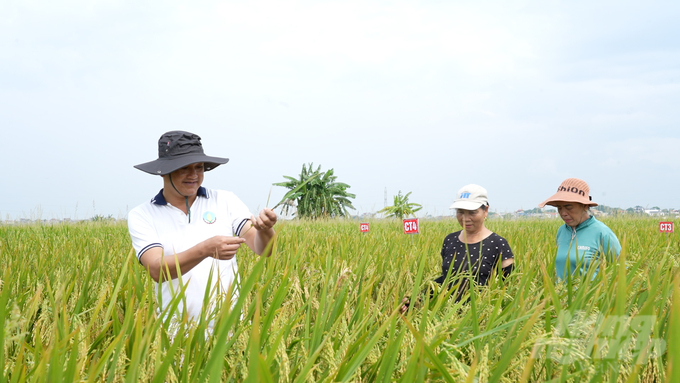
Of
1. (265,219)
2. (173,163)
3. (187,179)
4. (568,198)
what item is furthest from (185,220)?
(568,198)

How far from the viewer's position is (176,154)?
Result: 1.98 m

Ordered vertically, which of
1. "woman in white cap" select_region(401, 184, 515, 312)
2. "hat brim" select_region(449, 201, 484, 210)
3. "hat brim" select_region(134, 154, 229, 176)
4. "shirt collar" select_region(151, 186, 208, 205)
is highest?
"hat brim" select_region(134, 154, 229, 176)

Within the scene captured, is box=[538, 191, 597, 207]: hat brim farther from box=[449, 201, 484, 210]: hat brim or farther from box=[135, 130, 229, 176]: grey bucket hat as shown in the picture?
box=[135, 130, 229, 176]: grey bucket hat

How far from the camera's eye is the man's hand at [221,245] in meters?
1.62

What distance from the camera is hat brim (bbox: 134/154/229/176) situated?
1.89m

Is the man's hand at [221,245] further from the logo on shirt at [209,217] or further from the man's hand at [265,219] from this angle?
the logo on shirt at [209,217]

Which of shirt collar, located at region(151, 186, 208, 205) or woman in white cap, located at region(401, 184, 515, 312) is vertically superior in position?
shirt collar, located at region(151, 186, 208, 205)

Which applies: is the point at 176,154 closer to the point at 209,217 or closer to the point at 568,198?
the point at 209,217

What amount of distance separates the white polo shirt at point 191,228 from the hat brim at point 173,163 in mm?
155

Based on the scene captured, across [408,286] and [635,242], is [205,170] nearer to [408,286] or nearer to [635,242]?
[408,286]

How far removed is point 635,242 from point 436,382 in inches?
166

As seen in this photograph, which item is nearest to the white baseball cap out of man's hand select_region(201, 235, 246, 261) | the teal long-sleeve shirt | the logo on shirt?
the teal long-sleeve shirt

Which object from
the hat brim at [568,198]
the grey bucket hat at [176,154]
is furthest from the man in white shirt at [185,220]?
the hat brim at [568,198]

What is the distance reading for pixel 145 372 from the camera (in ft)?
3.09
